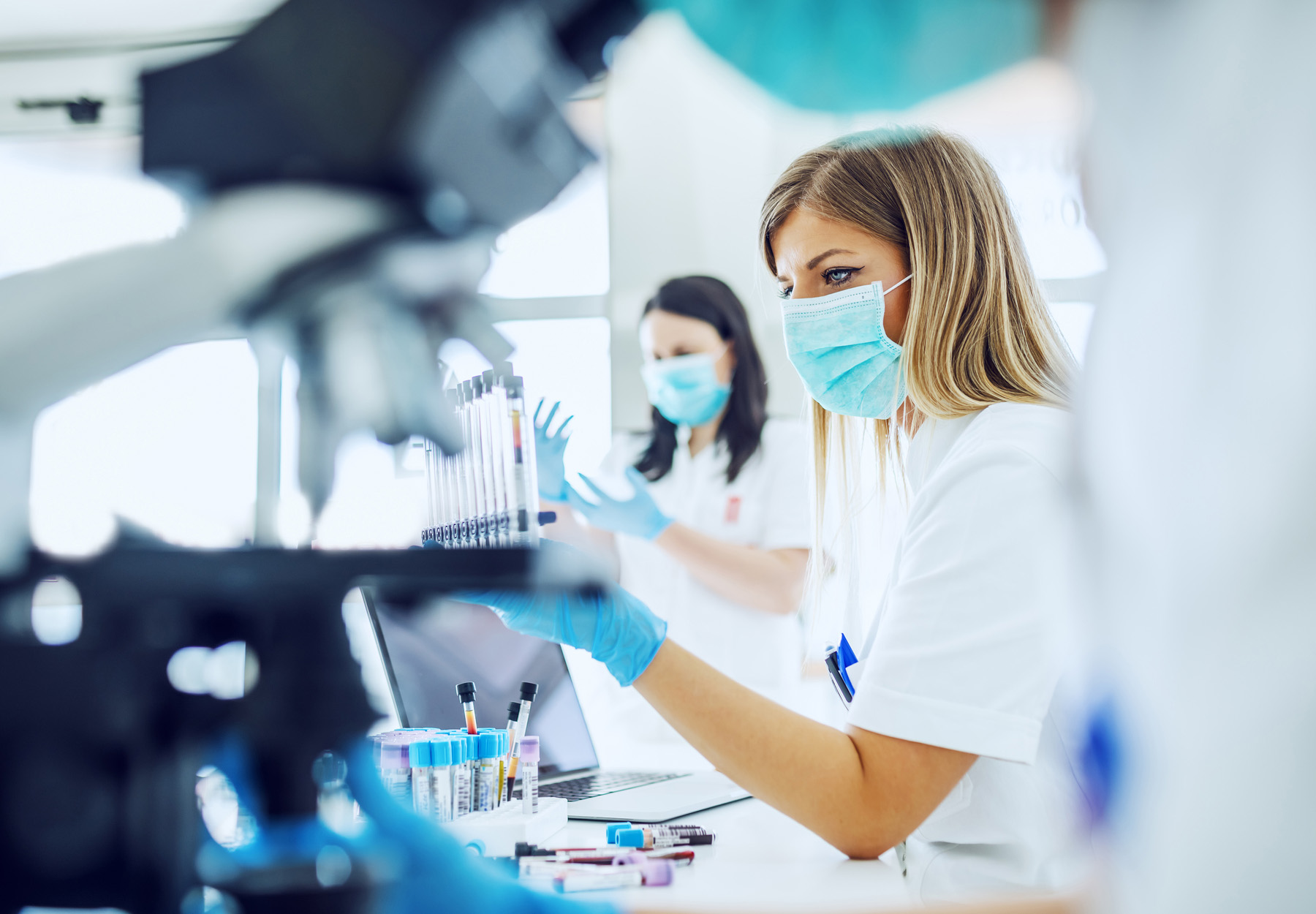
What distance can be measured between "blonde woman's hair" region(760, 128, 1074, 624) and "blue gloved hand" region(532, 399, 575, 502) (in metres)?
0.68

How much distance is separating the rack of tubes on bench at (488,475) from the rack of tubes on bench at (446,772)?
0.23m

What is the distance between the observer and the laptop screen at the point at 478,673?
1.19 m

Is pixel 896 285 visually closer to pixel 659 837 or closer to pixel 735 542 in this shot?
pixel 659 837

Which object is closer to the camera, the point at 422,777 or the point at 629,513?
the point at 422,777

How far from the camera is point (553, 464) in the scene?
5.38ft

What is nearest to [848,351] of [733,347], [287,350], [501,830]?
[501,830]

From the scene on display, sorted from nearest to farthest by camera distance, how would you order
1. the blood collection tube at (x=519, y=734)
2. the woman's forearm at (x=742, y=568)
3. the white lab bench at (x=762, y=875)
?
the white lab bench at (x=762, y=875) → the blood collection tube at (x=519, y=734) → the woman's forearm at (x=742, y=568)

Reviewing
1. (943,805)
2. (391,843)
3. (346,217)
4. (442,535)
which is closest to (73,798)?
(391,843)

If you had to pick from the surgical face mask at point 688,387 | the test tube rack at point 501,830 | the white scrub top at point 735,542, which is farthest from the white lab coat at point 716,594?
the test tube rack at point 501,830

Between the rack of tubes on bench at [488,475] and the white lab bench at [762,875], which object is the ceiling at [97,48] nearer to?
the rack of tubes on bench at [488,475]

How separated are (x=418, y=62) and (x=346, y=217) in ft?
→ 0.30

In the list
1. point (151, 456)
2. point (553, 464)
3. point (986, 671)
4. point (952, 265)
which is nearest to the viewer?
point (151, 456)

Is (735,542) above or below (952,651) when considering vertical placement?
above

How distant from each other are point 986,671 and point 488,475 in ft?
1.81
